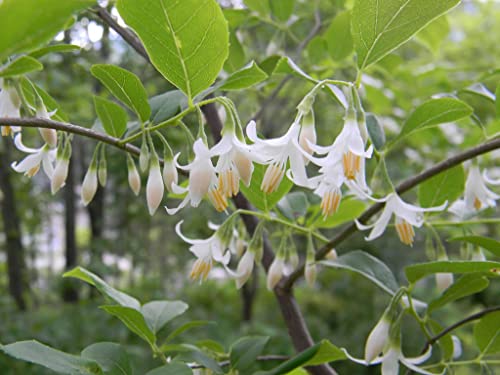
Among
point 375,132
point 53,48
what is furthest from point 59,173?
point 375,132

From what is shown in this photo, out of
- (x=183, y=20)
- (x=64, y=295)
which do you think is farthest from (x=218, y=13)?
(x=64, y=295)

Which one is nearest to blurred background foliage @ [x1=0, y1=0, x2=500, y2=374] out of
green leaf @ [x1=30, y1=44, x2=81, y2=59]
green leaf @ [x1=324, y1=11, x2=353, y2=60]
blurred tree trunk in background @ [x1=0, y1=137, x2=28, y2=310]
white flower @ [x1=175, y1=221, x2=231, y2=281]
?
blurred tree trunk in background @ [x1=0, y1=137, x2=28, y2=310]

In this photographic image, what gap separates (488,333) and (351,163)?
0.44m

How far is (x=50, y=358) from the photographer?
0.70m

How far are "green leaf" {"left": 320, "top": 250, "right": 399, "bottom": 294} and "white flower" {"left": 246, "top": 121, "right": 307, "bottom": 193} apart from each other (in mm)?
256

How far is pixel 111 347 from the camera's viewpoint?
813 mm

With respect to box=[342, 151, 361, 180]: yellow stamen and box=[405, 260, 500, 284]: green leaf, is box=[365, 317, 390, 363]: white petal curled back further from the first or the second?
box=[342, 151, 361, 180]: yellow stamen

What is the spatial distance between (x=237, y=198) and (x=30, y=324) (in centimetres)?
381

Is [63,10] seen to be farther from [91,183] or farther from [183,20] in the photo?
[91,183]

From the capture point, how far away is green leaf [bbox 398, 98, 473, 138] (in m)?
0.80

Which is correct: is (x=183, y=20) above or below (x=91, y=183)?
above

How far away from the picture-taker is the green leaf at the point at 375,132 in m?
1.02

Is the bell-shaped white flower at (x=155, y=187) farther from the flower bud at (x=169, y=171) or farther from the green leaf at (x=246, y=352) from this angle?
the green leaf at (x=246, y=352)

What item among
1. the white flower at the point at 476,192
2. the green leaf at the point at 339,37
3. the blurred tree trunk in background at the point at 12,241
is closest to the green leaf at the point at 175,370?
the white flower at the point at 476,192
